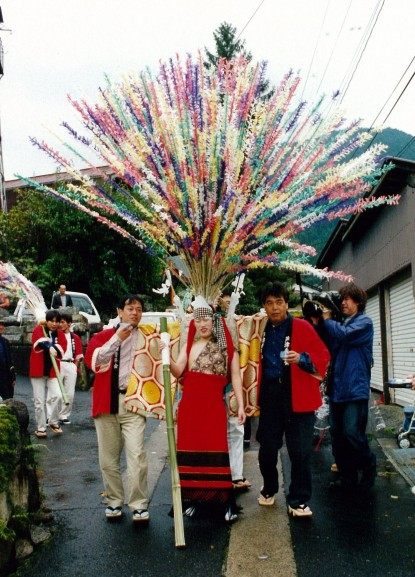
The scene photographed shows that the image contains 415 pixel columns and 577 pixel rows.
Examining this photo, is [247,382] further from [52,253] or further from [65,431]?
[52,253]

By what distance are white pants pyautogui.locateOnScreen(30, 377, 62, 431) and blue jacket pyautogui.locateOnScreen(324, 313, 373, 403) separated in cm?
452

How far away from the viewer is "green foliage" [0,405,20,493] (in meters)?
4.19

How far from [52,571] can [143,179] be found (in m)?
2.78

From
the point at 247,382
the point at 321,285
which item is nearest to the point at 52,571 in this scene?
the point at 247,382

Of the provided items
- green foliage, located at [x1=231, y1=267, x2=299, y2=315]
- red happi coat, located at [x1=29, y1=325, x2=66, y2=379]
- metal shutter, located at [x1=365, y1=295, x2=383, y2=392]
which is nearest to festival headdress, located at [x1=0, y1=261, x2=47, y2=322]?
red happi coat, located at [x1=29, y1=325, x2=66, y2=379]

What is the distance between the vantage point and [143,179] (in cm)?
488

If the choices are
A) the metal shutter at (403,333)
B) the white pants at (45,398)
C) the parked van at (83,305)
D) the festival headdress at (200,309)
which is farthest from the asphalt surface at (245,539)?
the parked van at (83,305)

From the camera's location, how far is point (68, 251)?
76.5ft

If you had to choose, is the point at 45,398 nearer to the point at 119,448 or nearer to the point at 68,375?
the point at 68,375

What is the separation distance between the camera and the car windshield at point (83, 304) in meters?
19.7

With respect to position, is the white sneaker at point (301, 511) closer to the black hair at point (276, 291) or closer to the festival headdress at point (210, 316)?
the festival headdress at point (210, 316)

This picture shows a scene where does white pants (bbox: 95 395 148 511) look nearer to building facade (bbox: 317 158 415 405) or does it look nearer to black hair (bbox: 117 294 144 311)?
black hair (bbox: 117 294 144 311)

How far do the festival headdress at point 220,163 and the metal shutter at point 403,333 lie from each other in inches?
281

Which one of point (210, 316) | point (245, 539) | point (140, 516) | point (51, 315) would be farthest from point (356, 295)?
point (51, 315)
